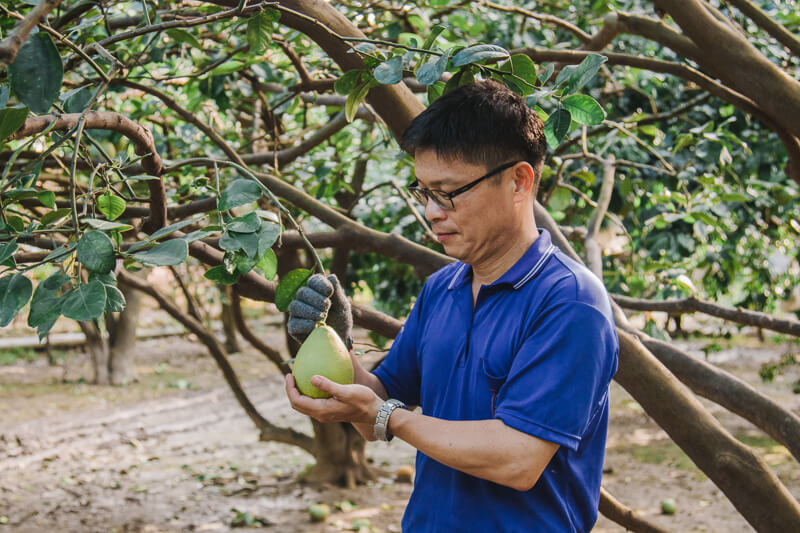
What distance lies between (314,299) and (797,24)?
3241 millimetres

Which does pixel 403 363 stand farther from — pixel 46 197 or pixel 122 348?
pixel 122 348

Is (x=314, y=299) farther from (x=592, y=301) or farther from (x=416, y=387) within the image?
(x=592, y=301)

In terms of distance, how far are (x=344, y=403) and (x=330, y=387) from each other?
0.05 meters

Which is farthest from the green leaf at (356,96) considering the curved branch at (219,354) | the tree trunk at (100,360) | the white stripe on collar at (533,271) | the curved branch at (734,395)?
the tree trunk at (100,360)

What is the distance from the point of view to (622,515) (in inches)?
96.2

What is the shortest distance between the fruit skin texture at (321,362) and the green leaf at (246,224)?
316 mm

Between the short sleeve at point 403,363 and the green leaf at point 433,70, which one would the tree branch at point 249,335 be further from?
the green leaf at point 433,70

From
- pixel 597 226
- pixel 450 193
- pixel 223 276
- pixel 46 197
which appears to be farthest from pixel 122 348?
pixel 450 193

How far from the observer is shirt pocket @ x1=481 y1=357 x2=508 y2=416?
1427 millimetres

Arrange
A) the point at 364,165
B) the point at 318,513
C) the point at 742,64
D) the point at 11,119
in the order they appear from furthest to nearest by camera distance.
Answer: the point at 318,513
the point at 364,165
the point at 742,64
the point at 11,119

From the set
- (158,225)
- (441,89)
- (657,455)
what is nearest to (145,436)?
(657,455)

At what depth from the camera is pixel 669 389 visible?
2.09 m

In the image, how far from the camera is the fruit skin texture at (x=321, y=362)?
5.03ft

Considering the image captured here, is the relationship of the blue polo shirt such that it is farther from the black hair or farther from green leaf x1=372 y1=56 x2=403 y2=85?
green leaf x1=372 y1=56 x2=403 y2=85
